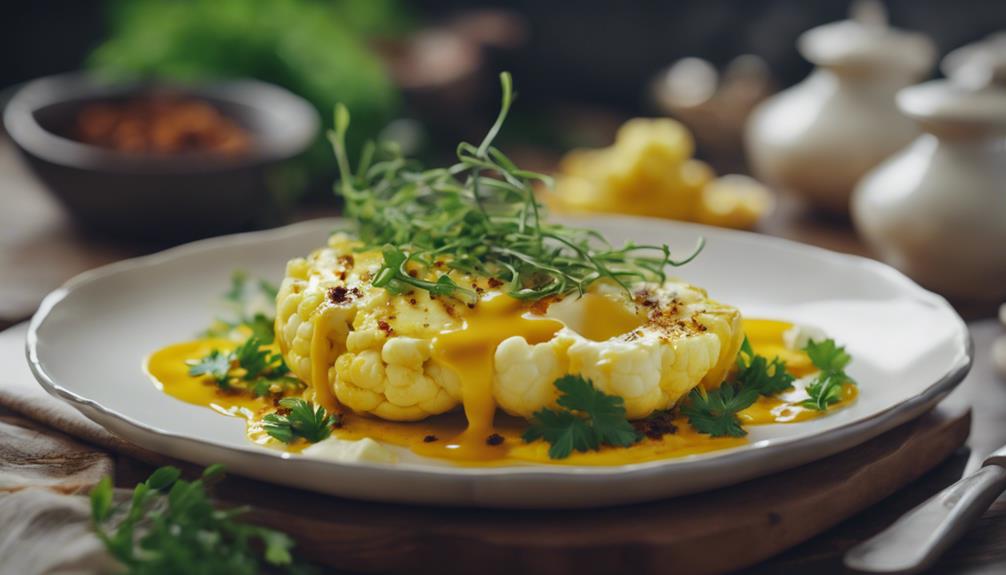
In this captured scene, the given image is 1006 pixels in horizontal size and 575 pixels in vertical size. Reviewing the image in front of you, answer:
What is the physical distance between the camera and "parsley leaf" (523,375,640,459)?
2.08 m

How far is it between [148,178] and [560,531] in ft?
7.61

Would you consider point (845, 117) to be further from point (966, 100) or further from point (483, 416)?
point (483, 416)

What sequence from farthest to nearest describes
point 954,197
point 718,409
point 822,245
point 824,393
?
point 822,245, point 954,197, point 824,393, point 718,409

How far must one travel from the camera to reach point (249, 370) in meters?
2.45

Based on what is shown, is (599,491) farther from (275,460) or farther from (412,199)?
(412,199)

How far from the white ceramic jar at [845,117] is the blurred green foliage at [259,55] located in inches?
73.8

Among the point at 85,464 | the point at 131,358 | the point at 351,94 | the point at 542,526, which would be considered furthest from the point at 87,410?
the point at 351,94

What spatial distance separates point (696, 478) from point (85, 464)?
1.21 m

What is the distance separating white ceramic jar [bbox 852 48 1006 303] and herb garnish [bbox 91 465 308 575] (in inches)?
92.3

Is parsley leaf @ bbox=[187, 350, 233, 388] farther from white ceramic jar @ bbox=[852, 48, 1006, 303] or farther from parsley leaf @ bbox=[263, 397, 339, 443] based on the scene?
white ceramic jar @ bbox=[852, 48, 1006, 303]

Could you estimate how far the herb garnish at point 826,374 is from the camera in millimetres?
2322

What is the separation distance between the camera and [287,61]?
5.13 meters

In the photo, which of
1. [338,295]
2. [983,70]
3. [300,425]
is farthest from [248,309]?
[983,70]

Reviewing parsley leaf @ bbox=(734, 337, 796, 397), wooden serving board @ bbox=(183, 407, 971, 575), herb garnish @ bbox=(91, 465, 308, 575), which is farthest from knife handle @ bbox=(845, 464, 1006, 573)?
herb garnish @ bbox=(91, 465, 308, 575)
